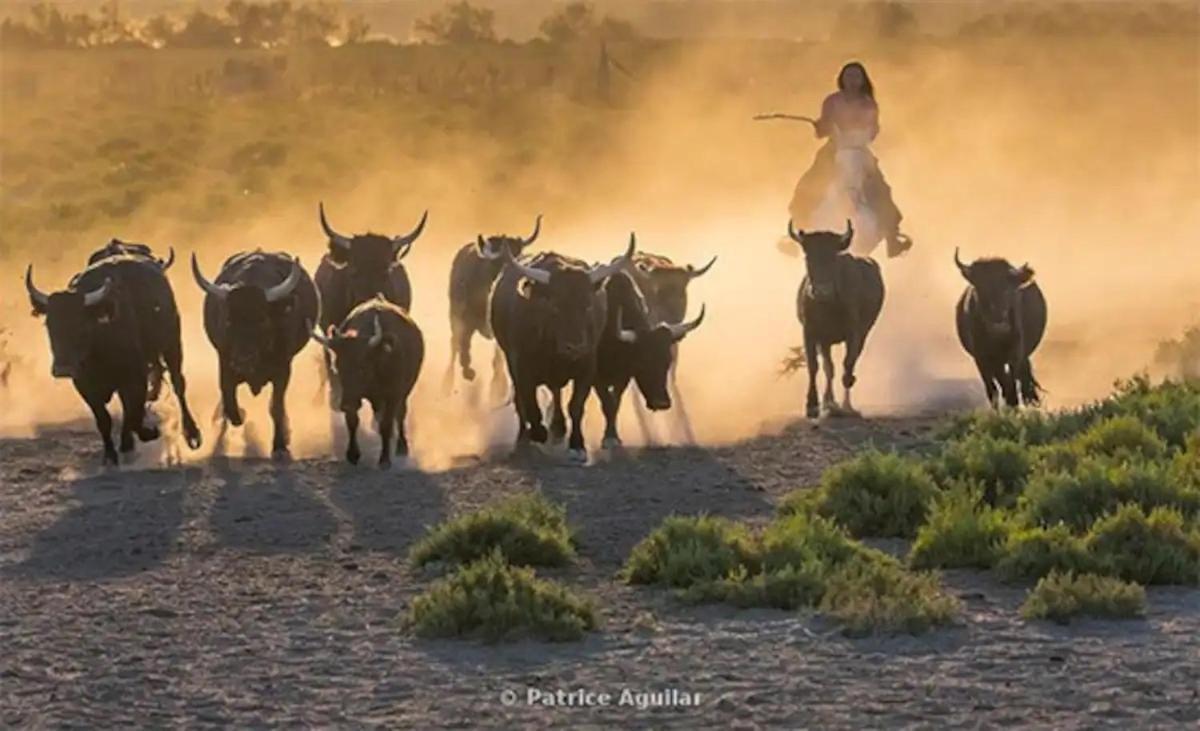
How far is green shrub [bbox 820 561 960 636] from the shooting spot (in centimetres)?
1159

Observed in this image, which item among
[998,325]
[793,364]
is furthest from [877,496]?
[793,364]

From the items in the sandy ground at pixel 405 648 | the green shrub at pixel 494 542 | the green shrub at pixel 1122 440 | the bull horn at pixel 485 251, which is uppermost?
the bull horn at pixel 485 251

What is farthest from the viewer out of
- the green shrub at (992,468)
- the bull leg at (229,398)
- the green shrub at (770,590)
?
the bull leg at (229,398)

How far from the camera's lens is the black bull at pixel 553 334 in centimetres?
1805

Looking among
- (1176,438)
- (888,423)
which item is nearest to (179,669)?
(1176,438)

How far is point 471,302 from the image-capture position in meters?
22.8

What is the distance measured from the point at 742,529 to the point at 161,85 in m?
60.5

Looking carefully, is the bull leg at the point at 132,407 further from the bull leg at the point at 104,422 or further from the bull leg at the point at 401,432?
the bull leg at the point at 401,432

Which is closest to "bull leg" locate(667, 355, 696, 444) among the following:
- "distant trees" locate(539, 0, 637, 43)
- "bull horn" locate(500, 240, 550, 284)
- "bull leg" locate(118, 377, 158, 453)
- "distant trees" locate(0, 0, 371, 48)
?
"bull horn" locate(500, 240, 550, 284)

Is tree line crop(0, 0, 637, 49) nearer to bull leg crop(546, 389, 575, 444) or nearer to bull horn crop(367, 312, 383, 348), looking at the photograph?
bull leg crop(546, 389, 575, 444)

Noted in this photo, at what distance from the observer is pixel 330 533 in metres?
14.8

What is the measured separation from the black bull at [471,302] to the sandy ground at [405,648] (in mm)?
6829

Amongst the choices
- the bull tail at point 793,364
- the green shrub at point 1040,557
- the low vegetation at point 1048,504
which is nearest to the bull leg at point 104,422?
the low vegetation at point 1048,504

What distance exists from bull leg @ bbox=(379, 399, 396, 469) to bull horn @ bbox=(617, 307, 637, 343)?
1.91m
